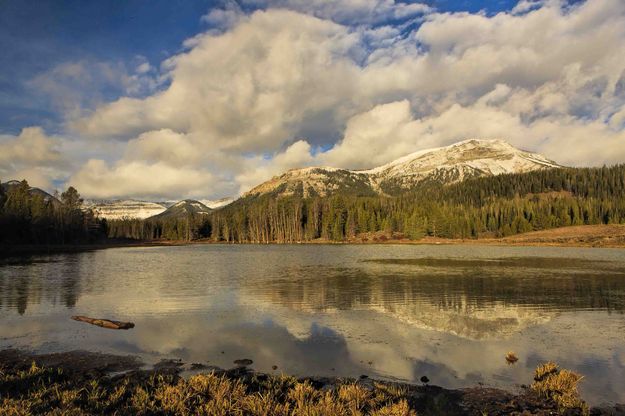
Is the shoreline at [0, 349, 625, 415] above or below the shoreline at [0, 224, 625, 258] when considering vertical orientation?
below

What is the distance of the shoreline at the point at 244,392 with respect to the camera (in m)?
12.8

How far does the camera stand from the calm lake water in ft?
62.8

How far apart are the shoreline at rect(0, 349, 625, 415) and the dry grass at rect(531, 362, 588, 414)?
0.40 feet

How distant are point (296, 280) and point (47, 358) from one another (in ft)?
108

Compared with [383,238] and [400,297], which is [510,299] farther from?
[383,238]

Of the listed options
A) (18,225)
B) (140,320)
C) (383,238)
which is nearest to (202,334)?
(140,320)

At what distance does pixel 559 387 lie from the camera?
15180mm

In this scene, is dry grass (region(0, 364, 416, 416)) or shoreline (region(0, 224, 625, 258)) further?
shoreline (region(0, 224, 625, 258))

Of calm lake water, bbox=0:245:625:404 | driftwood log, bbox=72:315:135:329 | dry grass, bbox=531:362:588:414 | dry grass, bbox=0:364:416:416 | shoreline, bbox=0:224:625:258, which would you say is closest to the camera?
dry grass, bbox=0:364:416:416

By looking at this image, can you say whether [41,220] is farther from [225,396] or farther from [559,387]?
[559,387]

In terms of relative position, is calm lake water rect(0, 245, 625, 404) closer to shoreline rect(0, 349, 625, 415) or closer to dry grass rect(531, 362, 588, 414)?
dry grass rect(531, 362, 588, 414)

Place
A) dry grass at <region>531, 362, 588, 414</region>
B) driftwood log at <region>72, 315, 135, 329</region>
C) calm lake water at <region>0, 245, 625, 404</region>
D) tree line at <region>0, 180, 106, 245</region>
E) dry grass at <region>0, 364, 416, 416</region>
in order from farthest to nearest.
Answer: tree line at <region>0, 180, 106, 245</region> → driftwood log at <region>72, 315, 135, 329</region> → calm lake water at <region>0, 245, 625, 404</region> → dry grass at <region>531, 362, 588, 414</region> → dry grass at <region>0, 364, 416, 416</region>

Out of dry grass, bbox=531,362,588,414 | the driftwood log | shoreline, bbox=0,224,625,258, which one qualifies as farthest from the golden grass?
shoreline, bbox=0,224,625,258

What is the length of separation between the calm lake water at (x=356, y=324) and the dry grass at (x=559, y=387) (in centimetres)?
56
